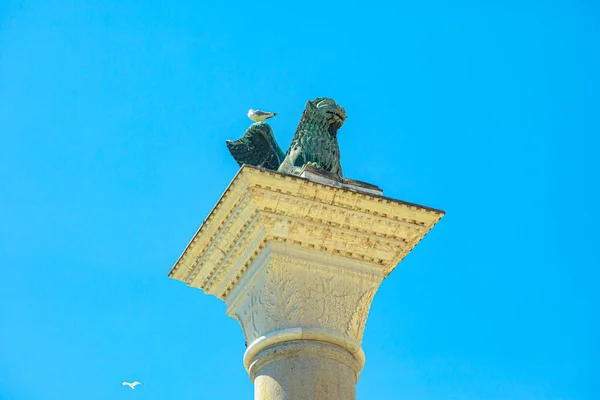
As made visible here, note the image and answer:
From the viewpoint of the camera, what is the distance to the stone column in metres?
10.4

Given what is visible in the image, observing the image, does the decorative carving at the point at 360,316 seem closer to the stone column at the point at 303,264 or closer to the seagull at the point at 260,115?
the stone column at the point at 303,264

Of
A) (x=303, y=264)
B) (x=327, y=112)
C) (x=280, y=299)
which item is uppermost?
(x=327, y=112)

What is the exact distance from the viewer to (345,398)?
10273 mm

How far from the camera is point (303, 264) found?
11.0 m

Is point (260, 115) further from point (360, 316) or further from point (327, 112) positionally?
point (360, 316)

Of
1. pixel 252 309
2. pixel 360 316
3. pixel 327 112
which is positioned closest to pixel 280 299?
pixel 252 309

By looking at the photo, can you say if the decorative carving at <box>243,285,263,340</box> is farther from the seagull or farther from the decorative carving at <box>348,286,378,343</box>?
the seagull

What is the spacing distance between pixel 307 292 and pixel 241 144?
9.52ft

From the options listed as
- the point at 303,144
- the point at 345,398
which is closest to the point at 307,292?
the point at 345,398

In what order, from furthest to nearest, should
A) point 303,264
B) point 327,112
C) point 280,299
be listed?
point 327,112 < point 303,264 < point 280,299

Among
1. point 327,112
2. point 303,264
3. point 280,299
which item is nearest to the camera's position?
point 280,299

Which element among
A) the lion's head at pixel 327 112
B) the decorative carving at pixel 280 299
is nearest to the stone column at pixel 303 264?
the decorative carving at pixel 280 299

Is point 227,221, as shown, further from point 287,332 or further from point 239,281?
point 287,332

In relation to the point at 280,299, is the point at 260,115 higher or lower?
higher
